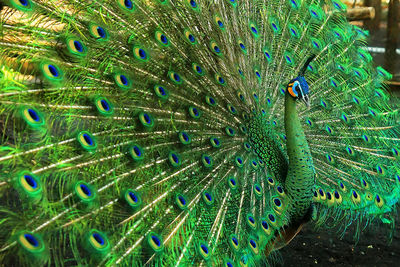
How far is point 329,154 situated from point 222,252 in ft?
4.34

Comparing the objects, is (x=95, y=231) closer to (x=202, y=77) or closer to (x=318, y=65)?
(x=202, y=77)

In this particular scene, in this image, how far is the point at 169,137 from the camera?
8.27ft

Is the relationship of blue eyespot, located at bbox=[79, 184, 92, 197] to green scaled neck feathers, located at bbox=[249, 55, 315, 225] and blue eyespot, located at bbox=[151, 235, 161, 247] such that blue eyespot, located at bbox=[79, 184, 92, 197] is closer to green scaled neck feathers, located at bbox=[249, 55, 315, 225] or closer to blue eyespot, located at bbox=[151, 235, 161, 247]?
blue eyespot, located at bbox=[151, 235, 161, 247]

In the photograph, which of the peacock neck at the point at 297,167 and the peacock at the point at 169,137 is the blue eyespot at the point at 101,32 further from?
the peacock neck at the point at 297,167

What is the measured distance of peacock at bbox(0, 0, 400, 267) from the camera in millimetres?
1973

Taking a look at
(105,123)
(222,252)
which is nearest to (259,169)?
(222,252)

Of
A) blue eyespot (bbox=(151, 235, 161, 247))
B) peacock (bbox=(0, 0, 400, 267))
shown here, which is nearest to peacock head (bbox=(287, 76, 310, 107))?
peacock (bbox=(0, 0, 400, 267))

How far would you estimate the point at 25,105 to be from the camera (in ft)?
6.51

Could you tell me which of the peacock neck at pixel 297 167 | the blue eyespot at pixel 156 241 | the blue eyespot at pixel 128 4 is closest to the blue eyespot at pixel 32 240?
the blue eyespot at pixel 156 241

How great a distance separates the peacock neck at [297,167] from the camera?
2795mm

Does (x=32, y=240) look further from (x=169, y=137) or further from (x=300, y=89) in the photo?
(x=300, y=89)

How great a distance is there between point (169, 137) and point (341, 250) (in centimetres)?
194

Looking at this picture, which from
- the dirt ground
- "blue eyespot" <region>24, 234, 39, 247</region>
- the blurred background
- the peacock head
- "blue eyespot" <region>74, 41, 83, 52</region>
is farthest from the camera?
the blurred background

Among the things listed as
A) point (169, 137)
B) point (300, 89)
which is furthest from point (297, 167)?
point (169, 137)
